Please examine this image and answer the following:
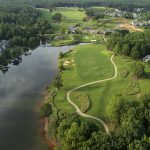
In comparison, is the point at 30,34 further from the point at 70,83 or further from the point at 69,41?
the point at 70,83

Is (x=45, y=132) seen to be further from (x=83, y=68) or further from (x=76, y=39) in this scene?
(x=76, y=39)

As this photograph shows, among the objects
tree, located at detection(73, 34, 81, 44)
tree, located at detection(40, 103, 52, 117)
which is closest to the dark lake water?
tree, located at detection(40, 103, 52, 117)

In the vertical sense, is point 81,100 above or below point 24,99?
above

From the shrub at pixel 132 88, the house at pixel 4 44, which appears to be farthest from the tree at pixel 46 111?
the house at pixel 4 44

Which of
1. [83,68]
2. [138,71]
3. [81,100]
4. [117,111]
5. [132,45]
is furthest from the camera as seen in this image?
[132,45]

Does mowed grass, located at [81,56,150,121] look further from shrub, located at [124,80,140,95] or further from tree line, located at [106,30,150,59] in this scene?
tree line, located at [106,30,150,59]

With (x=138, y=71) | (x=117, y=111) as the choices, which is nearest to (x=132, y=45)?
(x=138, y=71)
